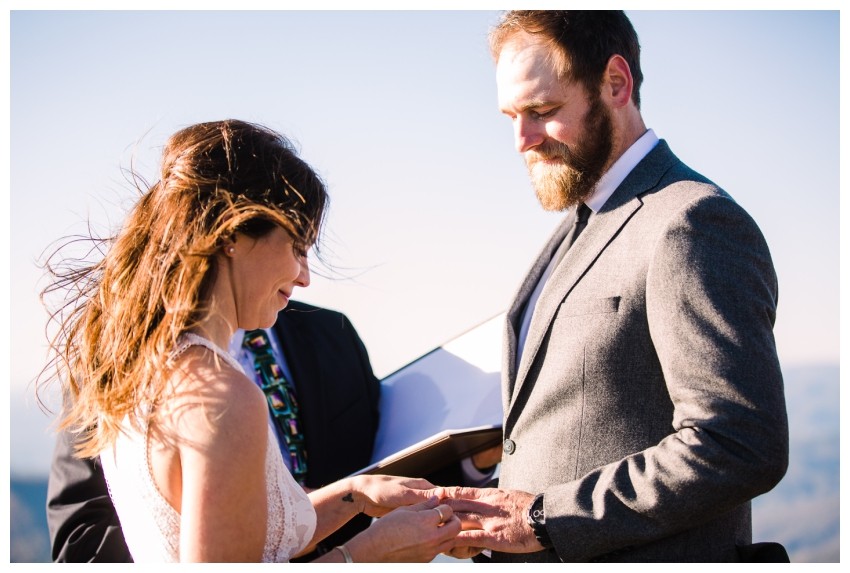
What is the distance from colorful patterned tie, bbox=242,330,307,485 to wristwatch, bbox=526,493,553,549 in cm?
156

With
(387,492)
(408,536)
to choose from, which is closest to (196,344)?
(408,536)

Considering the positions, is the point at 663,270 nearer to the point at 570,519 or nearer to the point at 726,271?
the point at 726,271

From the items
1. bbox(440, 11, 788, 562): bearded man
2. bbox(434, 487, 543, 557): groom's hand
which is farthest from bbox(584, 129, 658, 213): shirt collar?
bbox(434, 487, 543, 557): groom's hand

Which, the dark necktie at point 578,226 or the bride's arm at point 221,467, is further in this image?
the dark necktie at point 578,226

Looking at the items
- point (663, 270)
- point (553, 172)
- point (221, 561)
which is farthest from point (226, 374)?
point (553, 172)

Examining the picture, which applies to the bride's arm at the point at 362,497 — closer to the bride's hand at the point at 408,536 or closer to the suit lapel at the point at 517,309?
the bride's hand at the point at 408,536

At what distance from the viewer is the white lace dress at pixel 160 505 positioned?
188 centimetres

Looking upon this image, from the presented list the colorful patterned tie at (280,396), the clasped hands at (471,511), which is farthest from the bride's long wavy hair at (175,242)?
the colorful patterned tie at (280,396)

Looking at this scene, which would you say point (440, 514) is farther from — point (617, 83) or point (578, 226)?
point (617, 83)

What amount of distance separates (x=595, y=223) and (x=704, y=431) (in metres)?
0.79

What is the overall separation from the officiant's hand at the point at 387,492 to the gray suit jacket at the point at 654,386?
0.30 meters

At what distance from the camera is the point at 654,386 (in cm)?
234

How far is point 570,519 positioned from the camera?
229 cm

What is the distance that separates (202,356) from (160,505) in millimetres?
343
